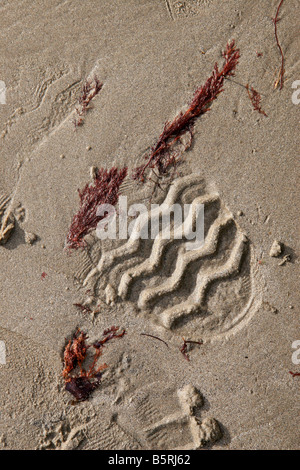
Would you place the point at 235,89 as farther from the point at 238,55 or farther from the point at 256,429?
the point at 256,429

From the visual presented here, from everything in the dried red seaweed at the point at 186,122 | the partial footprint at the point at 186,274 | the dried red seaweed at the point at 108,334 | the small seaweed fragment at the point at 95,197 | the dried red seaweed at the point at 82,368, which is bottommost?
the dried red seaweed at the point at 82,368

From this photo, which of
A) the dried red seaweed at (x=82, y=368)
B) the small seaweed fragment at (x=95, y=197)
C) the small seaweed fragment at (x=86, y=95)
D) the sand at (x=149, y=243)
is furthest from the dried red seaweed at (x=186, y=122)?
the dried red seaweed at (x=82, y=368)

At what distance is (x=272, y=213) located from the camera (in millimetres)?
2785

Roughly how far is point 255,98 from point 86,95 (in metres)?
1.32

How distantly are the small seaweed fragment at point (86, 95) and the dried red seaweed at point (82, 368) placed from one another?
167cm

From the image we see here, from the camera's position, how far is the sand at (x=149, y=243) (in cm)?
278

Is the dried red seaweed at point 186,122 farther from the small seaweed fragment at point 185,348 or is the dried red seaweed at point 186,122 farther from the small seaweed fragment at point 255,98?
the small seaweed fragment at point 185,348

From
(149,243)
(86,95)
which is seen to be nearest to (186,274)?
(149,243)

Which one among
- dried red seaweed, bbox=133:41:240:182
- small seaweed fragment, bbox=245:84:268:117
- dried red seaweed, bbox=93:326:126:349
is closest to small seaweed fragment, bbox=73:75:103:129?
dried red seaweed, bbox=133:41:240:182

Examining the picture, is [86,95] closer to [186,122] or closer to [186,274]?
[186,122]

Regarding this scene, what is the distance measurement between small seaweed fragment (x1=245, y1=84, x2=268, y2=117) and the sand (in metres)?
0.05

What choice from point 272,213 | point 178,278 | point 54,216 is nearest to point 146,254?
point 178,278

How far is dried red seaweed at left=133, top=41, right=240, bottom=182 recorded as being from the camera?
2.75 metres

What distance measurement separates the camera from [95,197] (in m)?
2.78
